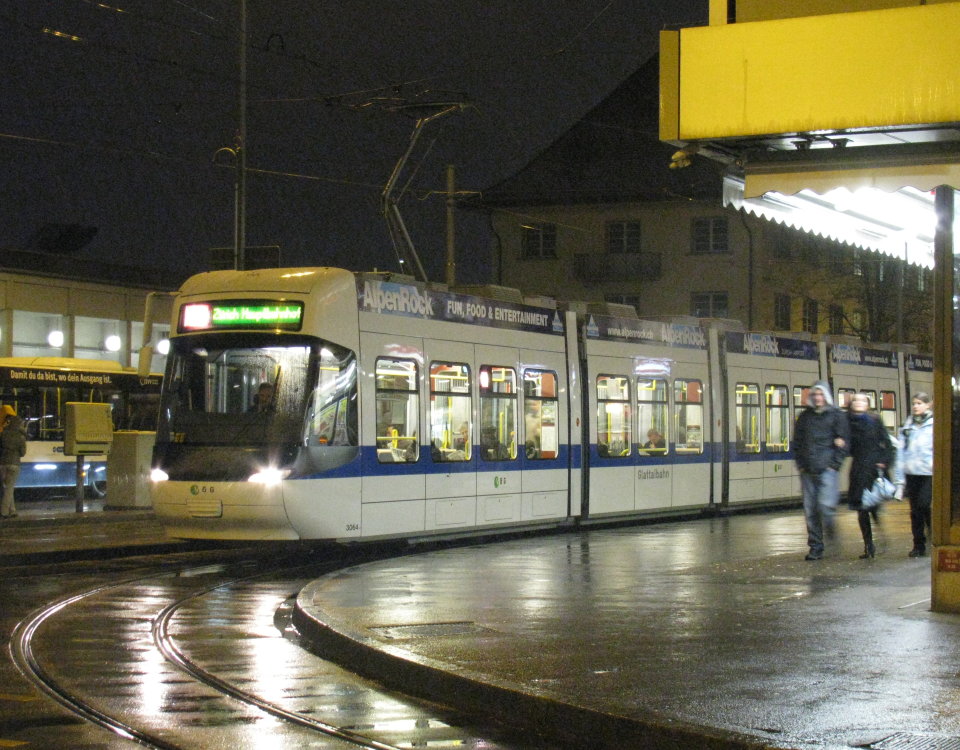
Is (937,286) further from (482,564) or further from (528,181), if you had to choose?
(528,181)

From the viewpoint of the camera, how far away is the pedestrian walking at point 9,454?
23562mm

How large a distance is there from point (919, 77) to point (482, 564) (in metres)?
8.02

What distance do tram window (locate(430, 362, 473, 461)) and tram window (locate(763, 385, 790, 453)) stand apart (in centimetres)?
962

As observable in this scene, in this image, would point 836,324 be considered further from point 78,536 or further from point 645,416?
point 78,536

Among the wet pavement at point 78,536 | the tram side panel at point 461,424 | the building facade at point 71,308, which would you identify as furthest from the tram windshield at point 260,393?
the building facade at point 71,308

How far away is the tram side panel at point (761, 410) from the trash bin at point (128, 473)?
1079 cm

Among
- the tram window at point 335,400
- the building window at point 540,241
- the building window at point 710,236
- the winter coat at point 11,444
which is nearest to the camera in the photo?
the tram window at point 335,400

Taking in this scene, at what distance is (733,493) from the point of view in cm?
2514

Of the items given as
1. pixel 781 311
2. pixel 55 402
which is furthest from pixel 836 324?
pixel 55 402

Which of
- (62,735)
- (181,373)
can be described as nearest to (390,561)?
(181,373)

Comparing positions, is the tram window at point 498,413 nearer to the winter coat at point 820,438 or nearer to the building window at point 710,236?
the winter coat at point 820,438

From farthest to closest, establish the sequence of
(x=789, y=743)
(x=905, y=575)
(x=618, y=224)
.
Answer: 1. (x=618, y=224)
2. (x=905, y=575)
3. (x=789, y=743)

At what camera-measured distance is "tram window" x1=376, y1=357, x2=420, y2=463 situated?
16766 millimetres

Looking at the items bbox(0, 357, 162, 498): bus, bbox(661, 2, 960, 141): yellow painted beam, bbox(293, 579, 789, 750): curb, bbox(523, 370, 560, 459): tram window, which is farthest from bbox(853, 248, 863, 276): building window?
bbox(293, 579, 789, 750): curb
